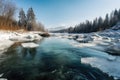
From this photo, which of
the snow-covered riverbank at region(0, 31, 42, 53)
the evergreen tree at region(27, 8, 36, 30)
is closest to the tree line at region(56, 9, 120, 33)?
the evergreen tree at region(27, 8, 36, 30)

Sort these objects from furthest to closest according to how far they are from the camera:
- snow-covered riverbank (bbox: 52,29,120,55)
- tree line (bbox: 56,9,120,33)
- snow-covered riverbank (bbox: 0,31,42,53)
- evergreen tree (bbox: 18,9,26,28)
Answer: tree line (bbox: 56,9,120,33)
evergreen tree (bbox: 18,9,26,28)
snow-covered riverbank (bbox: 0,31,42,53)
snow-covered riverbank (bbox: 52,29,120,55)

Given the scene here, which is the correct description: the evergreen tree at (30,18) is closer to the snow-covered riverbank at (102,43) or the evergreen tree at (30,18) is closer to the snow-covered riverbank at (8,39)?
the snow-covered riverbank at (102,43)

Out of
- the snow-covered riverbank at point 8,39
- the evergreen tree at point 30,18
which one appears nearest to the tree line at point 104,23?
the evergreen tree at point 30,18

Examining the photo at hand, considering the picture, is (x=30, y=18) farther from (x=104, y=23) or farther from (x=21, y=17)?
(x=104, y=23)

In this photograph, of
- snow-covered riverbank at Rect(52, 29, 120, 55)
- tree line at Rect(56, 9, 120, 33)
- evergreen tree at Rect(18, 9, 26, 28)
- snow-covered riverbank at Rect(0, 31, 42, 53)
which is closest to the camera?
snow-covered riverbank at Rect(52, 29, 120, 55)

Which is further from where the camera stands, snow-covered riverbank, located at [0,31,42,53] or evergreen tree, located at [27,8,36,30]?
evergreen tree, located at [27,8,36,30]

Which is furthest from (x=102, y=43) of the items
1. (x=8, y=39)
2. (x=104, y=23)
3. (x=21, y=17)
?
(x=104, y=23)

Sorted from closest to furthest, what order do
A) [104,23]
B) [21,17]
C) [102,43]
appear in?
[102,43], [21,17], [104,23]

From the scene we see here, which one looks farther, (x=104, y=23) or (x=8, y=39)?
(x=104, y=23)

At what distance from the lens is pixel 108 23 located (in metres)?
83.2

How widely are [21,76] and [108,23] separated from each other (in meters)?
83.0

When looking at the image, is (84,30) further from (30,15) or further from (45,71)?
(45,71)

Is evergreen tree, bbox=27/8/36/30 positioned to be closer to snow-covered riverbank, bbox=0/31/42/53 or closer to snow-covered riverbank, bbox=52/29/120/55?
snow-covered riverbank, bbox=52/29/120/55

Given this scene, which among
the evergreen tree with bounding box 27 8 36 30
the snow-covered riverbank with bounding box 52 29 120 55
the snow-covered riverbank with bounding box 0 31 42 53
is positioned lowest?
the snow-covered riverbank with bounding box 52 29 120 55
